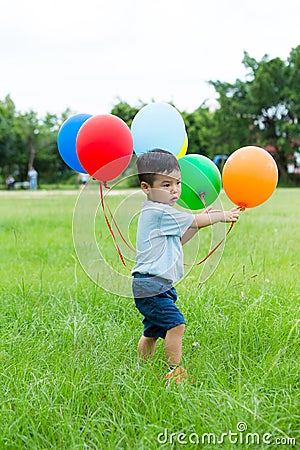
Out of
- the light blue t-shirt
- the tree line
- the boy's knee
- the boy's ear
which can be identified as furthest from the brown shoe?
the tree line

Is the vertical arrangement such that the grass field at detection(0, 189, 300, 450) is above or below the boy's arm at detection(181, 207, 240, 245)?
below

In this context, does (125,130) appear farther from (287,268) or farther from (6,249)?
(6,249)

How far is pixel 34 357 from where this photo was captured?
2201 millimetres

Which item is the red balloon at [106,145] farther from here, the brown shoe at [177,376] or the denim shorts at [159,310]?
the brown shoe at [177,376]

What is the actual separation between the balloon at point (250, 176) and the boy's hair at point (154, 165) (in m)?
0.29

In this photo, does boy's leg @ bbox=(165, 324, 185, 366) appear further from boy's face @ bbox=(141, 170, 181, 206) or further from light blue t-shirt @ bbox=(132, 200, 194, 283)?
boy's face @ bbox=(141, 170, 181, 206)

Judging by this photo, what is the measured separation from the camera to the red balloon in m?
2.17

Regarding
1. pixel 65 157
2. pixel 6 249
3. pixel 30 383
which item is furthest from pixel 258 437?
pixel 6 249

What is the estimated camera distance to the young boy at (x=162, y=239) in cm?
210

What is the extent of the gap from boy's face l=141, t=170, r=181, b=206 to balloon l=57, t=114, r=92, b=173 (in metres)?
0.50

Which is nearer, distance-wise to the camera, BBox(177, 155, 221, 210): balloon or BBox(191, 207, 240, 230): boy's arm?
BBox(191, 207, 240, 230): boy's arm

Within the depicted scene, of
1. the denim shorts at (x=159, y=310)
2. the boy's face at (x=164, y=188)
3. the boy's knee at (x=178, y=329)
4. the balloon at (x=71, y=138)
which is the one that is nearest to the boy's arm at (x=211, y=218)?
the boy's face at (x=164, y=188)

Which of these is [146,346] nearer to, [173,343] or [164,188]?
[173,343]

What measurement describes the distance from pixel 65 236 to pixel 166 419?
3973 millimetres
